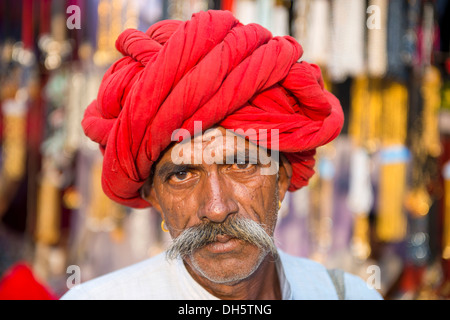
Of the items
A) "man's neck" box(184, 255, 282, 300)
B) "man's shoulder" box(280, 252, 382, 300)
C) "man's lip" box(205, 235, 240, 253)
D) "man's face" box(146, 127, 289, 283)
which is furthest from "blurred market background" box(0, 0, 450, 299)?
"man's lip" box(205, 235, 240, 253)

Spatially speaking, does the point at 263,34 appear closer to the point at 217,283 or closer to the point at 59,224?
the point at 217,283

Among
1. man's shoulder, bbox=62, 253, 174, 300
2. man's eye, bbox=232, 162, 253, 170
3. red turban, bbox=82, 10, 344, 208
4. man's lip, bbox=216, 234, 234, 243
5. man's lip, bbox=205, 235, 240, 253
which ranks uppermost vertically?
red turban, bbox=82, 10, 344, 208

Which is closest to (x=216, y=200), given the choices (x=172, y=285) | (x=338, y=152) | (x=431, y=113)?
(x=172, y=285)

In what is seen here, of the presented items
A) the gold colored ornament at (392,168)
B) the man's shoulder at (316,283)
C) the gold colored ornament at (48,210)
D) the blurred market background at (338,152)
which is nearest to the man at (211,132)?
the man's shoulder at (316,283)

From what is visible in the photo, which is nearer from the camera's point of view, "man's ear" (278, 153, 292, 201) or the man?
the man

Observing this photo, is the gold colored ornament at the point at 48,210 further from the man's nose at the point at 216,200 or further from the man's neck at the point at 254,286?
the man's nose at the point at 216,200

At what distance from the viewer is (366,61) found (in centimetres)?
261

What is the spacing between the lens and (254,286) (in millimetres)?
1441

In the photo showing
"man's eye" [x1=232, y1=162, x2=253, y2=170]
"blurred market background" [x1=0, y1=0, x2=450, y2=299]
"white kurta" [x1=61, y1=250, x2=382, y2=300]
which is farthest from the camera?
"blurred market background" [x1=0, y1=0, x2=450, y2=299]

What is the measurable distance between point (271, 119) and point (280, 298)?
0.56 metres

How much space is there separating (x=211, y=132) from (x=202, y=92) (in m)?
0.13

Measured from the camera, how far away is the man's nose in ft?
4.06

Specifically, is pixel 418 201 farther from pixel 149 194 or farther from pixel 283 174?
pixel 149 194

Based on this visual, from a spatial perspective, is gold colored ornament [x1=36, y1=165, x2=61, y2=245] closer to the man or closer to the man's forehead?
the man
